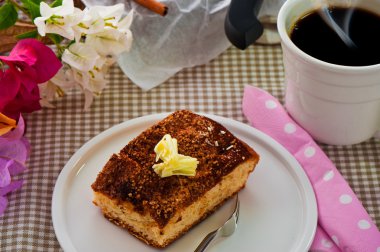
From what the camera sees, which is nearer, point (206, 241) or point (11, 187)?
point (206, 241)

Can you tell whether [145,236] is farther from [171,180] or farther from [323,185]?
[323,185]

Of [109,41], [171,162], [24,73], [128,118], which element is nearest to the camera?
[171,162]

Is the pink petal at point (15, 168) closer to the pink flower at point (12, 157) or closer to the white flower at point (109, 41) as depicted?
the pink flower at point (12, 157)

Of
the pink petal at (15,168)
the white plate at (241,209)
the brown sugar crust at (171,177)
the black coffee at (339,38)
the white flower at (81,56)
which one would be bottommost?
the white plate at (241,209)

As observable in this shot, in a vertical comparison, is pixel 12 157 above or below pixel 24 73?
below

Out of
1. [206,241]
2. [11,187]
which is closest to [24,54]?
[11,187]

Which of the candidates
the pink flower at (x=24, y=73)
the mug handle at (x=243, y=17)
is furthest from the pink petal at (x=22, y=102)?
the mug handle at (x=243, y=17)

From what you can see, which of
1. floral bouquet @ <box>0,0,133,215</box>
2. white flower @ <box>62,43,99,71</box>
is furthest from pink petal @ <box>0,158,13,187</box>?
white flower @ <box>62,43,99,71</box>
